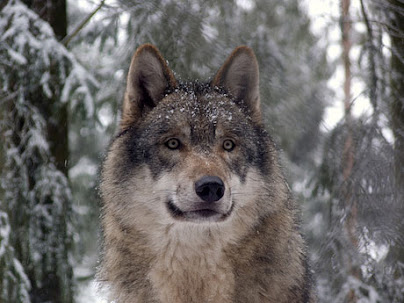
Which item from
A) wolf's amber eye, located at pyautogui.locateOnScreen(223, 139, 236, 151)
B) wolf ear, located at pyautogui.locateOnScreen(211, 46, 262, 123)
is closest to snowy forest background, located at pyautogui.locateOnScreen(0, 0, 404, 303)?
wolf ear, located at pyautogui.locateOnScreen(211, 46, 262, 123)

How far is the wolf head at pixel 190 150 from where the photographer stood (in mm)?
3111

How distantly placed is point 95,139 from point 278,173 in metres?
5.13

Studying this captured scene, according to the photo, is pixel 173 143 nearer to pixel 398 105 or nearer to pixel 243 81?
pixel 243 81

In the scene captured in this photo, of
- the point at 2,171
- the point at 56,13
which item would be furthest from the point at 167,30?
the point at 2,171

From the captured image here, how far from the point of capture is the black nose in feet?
9.77

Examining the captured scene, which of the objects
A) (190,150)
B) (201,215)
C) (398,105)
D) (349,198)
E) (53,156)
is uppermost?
(398,105)

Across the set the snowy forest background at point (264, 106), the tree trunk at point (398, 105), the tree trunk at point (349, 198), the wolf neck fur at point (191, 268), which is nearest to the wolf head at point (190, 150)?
the wolf neck fur at point (191, 268)

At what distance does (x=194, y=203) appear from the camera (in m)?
3.03

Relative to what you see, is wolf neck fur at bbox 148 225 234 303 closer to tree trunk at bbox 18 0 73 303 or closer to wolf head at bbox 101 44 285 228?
wolf head at bbox 101 44 285 228

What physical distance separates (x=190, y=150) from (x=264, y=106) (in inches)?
98.6

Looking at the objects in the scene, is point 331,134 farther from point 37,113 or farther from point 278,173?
point 37,113

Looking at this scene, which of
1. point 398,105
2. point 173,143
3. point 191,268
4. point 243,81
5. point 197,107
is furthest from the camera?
point 398,105

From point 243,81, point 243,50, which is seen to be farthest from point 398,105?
point 243,50

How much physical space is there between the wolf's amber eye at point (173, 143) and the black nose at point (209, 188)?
1.49ft
